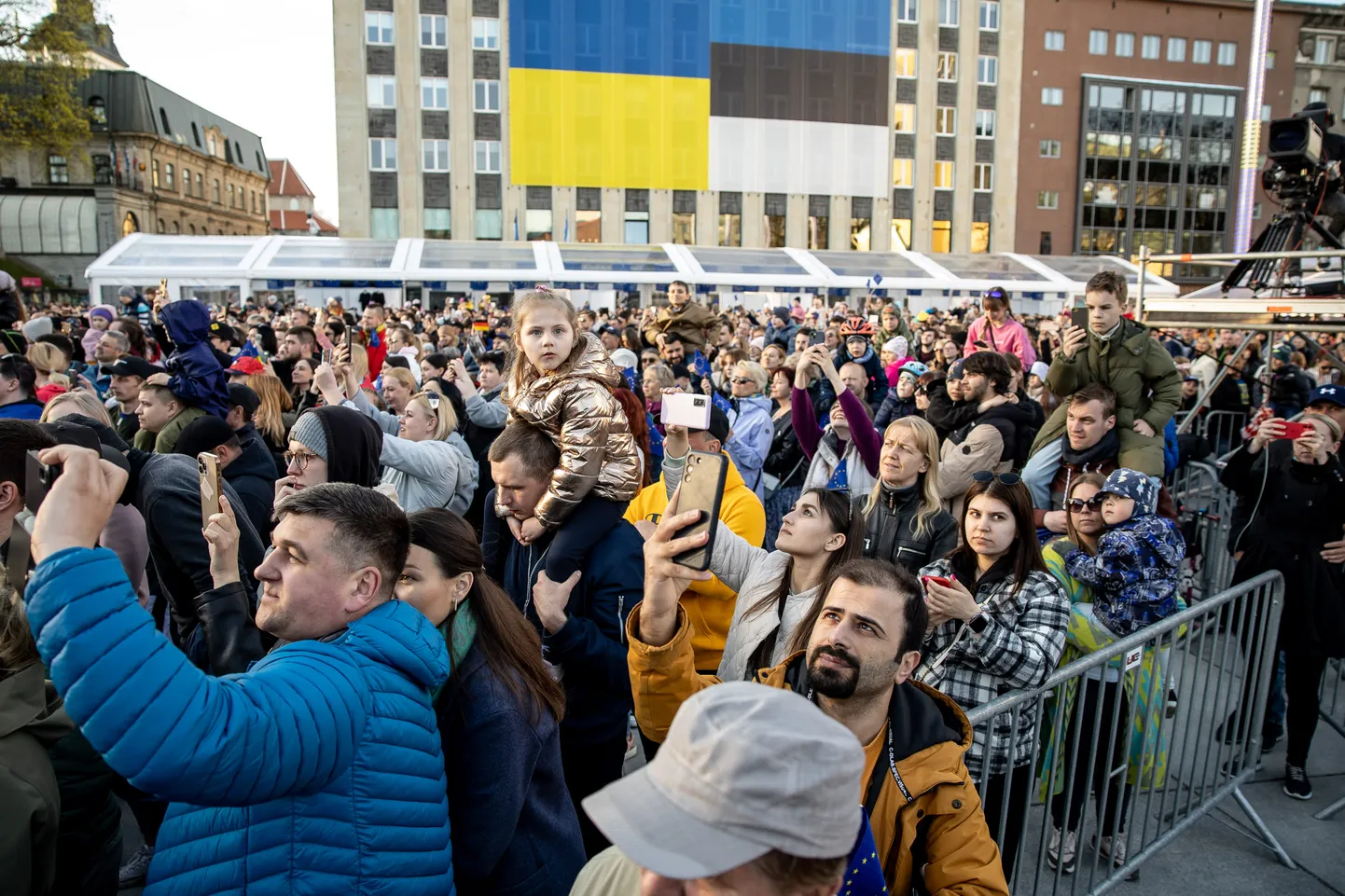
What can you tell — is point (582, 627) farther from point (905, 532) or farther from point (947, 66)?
point (947, 66)

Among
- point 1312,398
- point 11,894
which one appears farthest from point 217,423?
point 1312,398

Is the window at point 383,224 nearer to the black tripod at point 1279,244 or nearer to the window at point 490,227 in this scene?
the window at point 490,227

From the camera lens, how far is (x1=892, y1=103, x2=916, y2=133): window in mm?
47344

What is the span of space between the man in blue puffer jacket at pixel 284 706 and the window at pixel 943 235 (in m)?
50.6

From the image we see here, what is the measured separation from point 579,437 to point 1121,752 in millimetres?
2587

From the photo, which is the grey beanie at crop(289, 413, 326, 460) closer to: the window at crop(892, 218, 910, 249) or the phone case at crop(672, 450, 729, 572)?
the phone case at crop(672, 450, 729, 572)

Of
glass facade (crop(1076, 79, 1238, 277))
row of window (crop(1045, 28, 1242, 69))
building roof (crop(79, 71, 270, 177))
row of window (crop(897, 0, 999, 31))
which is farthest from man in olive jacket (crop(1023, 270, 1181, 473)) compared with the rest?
building roof (crop(79, 71, 270, 177))

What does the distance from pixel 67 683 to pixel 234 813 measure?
1.62ft

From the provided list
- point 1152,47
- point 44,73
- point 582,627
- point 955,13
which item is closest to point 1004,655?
point 582,627

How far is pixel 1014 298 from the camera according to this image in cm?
3247

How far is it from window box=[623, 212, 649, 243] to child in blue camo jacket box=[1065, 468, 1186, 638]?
42.9 m

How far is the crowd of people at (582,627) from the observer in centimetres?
136

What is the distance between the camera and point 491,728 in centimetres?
207

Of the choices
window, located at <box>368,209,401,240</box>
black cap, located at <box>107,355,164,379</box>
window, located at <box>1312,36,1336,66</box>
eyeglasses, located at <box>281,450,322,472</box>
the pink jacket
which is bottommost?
eyeglasses, located at <box>281,450,322,472</box>
